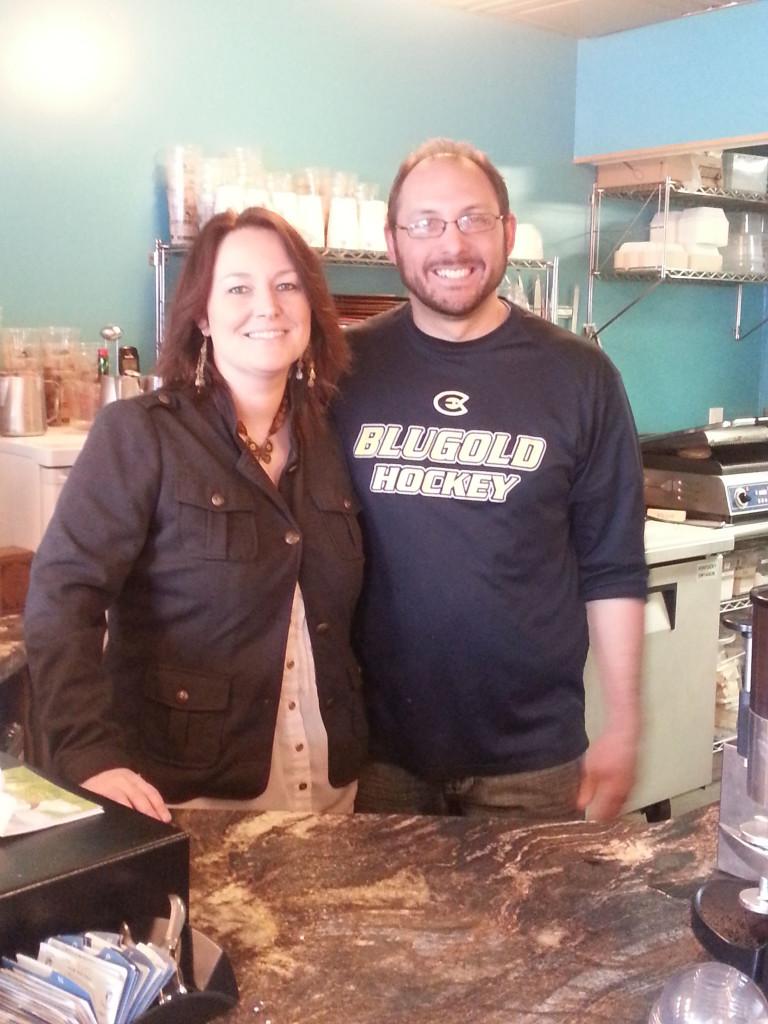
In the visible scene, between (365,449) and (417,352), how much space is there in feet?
0.67

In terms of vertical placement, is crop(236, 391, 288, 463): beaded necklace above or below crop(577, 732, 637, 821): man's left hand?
above

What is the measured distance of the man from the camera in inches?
74.2

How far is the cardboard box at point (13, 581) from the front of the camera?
244 cm

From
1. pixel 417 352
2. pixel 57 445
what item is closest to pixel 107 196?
pixel 57 445

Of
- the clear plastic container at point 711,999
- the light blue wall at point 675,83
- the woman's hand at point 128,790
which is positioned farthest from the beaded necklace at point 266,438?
the light blue wall at point 675,83

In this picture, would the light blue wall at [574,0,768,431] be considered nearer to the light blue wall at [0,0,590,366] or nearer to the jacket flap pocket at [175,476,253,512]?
the light blue wall at [0,0,590,366]

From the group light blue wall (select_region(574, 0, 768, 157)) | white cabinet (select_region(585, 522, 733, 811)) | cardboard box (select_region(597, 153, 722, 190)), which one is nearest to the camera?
white cabinet (select_region(585, 522, 733, 811))

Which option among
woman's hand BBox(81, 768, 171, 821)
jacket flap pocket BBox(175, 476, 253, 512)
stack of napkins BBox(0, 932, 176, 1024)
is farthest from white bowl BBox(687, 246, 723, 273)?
stack of napkins BBox(0, 932, 176, 1024)

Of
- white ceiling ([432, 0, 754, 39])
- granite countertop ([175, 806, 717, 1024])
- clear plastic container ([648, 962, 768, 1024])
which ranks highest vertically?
white ceiling ([432, 0, 754, 39])

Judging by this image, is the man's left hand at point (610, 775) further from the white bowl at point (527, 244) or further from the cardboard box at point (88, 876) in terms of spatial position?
the white bowl at point (527, 244)

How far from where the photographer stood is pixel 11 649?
7.00ft

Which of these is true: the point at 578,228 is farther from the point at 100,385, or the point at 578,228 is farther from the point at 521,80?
the point at 100,385

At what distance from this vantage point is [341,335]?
6.05 feet

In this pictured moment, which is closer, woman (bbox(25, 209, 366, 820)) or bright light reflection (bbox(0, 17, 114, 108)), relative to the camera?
woman (bbox(25, 209, 366, 820))
